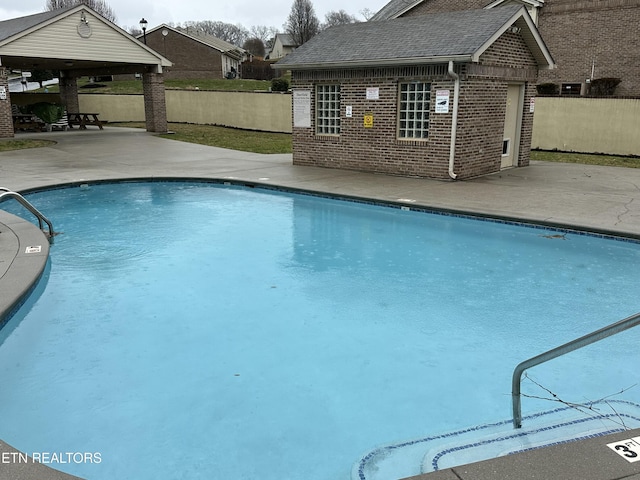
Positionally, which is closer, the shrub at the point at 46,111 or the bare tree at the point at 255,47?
the shrub at the point at 46,111

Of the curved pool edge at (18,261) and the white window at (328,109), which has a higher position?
the white window at (328,109)

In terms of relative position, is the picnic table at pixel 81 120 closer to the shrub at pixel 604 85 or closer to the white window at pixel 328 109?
the white window at pixel 328 109

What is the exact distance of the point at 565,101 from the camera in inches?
698

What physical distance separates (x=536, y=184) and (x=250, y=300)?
809cm

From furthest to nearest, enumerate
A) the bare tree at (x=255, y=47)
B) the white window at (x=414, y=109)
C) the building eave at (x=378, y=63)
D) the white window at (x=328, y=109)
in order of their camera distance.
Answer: the bare tree at (x=255, y=47) → the white window at (x=328, y=109) → the white window at (x=414, y=109) → the building eave at (x=378, y=63)

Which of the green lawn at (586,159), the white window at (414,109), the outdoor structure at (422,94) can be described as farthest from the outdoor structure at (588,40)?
the white window at (414,109)

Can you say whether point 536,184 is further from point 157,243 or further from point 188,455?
point 188,455

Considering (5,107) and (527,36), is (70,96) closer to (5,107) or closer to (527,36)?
(5,107)

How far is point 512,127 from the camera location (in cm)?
1418

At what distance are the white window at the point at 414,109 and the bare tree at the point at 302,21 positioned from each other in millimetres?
66186

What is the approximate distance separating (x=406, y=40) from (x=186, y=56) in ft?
142

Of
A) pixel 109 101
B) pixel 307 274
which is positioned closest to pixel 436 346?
pixel 307 274

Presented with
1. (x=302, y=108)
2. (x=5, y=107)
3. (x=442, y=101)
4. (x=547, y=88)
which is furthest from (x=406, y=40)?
(x=547, y=88)

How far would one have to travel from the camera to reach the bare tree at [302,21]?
74875mm
